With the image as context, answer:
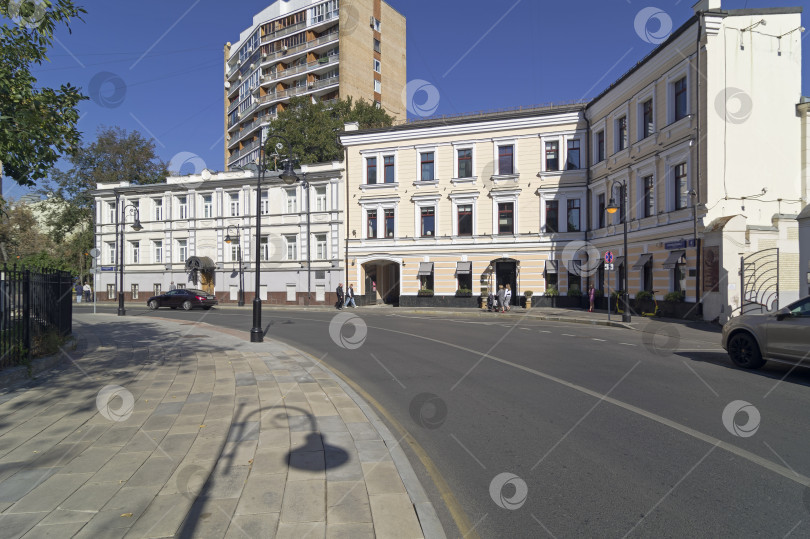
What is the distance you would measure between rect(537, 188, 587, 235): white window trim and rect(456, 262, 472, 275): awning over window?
5.36 metres

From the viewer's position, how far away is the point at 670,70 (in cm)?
2219

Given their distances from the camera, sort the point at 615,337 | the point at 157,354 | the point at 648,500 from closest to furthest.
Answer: the point at 648,500, the point at 157,354, the point at 615,337

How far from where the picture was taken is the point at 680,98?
21.9 metres

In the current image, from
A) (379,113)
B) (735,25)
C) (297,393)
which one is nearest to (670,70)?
(735,25)

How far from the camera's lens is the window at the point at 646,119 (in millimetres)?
24266

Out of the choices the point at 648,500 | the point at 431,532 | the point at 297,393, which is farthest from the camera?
the point at 297,393

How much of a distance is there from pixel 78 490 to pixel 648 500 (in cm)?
472

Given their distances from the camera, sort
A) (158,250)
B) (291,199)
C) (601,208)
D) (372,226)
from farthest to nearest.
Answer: (158,250) → (291,199) → (372,226) → (601,208)

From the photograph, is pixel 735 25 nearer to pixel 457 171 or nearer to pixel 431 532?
pixel 457 171

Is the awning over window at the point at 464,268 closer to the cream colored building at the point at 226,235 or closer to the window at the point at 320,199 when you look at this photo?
the cream colored building at the point at 226,235

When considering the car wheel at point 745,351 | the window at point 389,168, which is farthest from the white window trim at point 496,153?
the car wheel at point 745,351

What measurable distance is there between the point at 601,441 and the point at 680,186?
Answer: 67.1 feet

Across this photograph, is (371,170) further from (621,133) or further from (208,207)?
(621,133)

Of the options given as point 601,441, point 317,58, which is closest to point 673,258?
point 601,441
